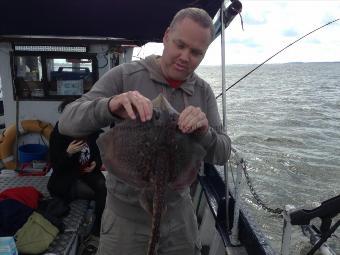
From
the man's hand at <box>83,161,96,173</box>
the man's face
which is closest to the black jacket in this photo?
the man's hand at <box>83,161,96,173</box>

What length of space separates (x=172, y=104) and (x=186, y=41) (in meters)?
0.45

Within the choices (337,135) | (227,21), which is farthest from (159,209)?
(337,135)

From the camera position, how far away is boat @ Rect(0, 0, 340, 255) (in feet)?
12.3

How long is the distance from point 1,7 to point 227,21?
3133 millimetres

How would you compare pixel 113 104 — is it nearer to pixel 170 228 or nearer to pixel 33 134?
pixel 170 228

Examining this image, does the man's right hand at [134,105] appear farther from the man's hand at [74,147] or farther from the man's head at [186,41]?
the man's hand at [74,147]

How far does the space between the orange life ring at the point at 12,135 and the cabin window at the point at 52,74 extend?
60 cm

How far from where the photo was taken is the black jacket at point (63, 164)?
5.25 meters

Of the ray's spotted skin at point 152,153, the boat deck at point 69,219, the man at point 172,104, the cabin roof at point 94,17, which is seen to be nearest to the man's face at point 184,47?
the man at point 172,104

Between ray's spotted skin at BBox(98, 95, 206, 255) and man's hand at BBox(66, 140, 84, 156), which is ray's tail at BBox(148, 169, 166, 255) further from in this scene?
man's hand at BBox(66, 140, 84, 156)

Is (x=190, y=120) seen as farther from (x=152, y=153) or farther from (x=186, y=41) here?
(x=186, y=41)

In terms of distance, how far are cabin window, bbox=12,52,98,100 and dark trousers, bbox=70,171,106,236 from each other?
3.09 meters

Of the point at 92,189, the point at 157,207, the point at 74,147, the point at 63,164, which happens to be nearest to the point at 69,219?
the point at 92,189

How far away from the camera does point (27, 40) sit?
7500 mm
